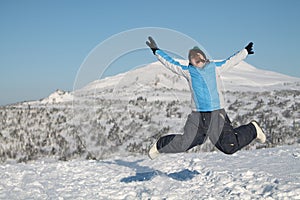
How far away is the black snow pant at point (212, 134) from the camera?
211 inches

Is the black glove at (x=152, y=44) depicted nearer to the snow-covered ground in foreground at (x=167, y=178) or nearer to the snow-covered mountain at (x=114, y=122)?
the snow-covered mountain at (x=114, y=122)

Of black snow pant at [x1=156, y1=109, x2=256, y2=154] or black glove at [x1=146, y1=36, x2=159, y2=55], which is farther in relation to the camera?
black glove at [x1=146, y1=36, x2=159, y2=55]

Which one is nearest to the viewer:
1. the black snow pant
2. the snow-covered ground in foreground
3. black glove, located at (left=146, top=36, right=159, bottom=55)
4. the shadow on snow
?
the black snow pant

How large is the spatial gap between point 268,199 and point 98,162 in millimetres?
4909

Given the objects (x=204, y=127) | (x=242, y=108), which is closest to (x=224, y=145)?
(x=204, y=127)

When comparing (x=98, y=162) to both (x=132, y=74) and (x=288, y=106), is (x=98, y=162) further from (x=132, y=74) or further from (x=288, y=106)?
(x=288, y=106)

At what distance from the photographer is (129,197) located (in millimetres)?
5949

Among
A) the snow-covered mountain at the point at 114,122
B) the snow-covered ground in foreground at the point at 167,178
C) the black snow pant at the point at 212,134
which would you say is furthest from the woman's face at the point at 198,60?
the snow-covered mountain at the point at 114,122

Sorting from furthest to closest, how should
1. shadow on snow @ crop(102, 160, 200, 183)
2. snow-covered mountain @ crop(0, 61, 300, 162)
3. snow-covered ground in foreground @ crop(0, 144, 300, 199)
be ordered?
snow-covered mountain @ crop(0, 61, 300, 162), shadow on snow @ crop(102, 160, 200, 183), snow-covered ground in foreground @ crop(0, 144, 300, 199)

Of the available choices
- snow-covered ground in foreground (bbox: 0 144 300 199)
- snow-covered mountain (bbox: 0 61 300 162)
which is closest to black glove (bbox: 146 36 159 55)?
snow-covered mountain (bbox: 0 61 300 162)

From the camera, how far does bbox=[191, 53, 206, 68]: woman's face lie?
539 cm

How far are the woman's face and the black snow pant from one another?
2.18 ft

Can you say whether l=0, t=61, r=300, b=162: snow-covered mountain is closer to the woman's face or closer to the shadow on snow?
the shadow on snow

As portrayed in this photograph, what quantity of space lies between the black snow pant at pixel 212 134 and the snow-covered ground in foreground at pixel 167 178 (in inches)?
27.9
